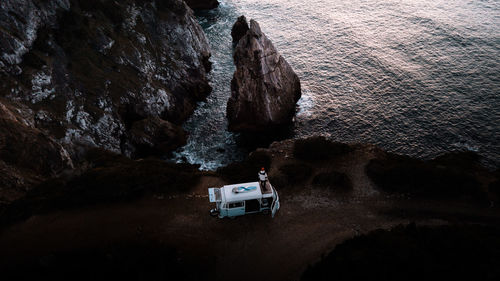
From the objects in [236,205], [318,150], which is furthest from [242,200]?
[318,150]

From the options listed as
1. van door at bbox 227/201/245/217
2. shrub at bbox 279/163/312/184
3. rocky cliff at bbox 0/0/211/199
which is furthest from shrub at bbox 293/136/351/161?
rocky cliff at bbox 0/0/211/199

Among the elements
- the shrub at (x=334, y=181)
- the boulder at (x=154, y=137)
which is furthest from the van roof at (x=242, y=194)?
the boulder at (x=154, y=137)

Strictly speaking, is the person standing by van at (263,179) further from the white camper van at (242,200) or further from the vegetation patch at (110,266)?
the vegetation patch at (110,266)

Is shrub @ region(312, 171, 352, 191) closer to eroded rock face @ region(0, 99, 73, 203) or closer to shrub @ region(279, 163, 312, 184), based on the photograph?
shrub @ region(279, 163, 312, 184)

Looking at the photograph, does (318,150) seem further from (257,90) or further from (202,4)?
(202,4)

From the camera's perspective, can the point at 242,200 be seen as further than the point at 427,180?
No

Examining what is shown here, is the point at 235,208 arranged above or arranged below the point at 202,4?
below
